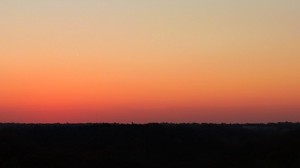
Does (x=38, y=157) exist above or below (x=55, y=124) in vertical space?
below

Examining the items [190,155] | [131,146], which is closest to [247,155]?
[190,155]

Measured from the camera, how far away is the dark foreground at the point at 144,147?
45.4 metres

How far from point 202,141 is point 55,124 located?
36223 millimetres

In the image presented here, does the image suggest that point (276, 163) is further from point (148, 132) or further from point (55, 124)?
point (55, 124)

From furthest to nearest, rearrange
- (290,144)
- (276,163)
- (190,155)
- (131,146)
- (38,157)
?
1. (131,146)
2. (190,155)
3. (38,157)
4. (290,144)
5. (276,163)

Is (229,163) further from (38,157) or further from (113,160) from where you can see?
(38,157)

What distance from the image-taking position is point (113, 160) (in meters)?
49.0

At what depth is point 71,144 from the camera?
7719cm

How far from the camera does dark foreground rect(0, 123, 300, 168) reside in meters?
45.4

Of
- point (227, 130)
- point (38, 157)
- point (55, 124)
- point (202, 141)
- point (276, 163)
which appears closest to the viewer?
point (276, 163)

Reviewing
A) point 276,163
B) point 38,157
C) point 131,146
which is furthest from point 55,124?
point 276,163

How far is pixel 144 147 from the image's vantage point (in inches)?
2864

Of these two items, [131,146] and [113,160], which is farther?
[131,146]

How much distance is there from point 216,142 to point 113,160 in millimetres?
32118
